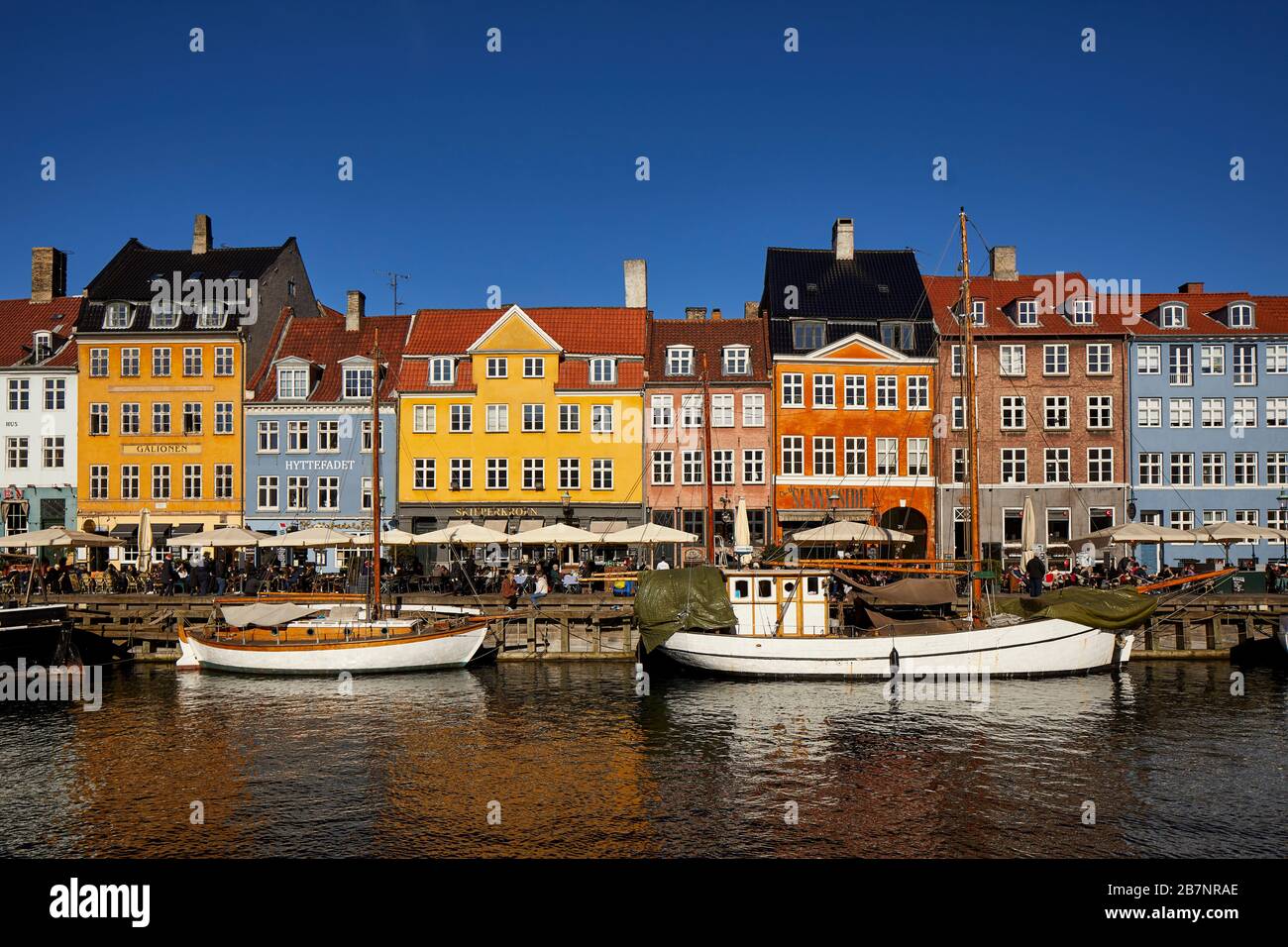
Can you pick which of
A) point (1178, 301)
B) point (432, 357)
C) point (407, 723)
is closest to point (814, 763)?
point (407, 723)

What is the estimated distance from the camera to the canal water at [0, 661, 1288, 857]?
16.8 meters

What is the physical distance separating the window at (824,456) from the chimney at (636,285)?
1270 centimetres

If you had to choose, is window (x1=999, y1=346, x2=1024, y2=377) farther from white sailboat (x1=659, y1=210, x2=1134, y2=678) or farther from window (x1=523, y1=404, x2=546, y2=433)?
window (x1=523, y1=404, x2=546, y2=433)

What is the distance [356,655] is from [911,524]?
101 ft

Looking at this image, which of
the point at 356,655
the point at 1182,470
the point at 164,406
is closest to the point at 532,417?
the point at 164,406

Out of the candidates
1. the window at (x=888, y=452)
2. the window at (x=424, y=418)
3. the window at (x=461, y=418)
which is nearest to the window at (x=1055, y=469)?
the window at (x=888, y=452)

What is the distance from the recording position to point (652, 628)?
104 ft

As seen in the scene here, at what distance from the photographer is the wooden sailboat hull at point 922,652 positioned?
99.2 feet

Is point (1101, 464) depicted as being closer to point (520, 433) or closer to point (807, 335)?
point (807, 335)

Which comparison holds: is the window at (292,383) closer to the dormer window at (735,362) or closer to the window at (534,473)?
the window at (534,473)

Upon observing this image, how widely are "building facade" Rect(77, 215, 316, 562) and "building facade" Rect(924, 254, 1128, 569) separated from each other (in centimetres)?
3729

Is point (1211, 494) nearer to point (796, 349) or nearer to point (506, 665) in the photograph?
point (796, 349)

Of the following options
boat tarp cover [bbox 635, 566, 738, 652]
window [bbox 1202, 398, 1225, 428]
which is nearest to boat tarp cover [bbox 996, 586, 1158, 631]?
boat tarp cover [bbox 635, 566, 738, 652]

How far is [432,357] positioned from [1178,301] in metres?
39.8
